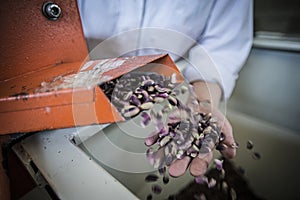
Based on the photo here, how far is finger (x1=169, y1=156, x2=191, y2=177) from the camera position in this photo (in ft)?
1.80

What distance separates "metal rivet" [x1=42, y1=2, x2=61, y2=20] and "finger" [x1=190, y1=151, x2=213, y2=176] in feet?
1.71

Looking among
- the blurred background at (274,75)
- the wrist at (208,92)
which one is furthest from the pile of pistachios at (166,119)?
the blurred background at (274,75)

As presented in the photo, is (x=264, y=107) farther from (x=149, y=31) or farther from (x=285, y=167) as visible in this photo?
(x=149, y=31)

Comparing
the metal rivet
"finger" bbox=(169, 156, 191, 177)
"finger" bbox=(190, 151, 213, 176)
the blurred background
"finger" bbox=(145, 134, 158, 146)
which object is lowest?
the blurred background

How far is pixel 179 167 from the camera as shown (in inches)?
21.8

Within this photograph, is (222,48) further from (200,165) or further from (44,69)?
(44,69)

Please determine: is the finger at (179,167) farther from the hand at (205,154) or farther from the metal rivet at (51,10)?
the metal rivet at (51,10)

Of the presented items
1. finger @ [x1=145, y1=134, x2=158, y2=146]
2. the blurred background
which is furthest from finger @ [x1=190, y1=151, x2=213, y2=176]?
the blurred background

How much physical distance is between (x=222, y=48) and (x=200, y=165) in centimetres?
63

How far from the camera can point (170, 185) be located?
111cm

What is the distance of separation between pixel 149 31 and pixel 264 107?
129 cm

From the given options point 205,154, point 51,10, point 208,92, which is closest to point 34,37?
point 51,10

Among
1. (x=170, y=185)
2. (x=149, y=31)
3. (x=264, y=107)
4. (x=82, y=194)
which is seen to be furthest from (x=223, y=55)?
(x=264, y=107)

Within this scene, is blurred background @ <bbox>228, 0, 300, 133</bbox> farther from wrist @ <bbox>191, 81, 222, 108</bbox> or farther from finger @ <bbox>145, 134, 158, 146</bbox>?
finger @ <bbox>145, 134, 158, 146</bbox>
